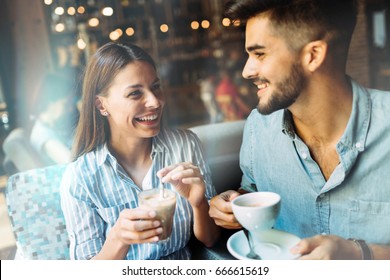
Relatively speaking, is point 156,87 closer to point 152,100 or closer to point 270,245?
point 152,100

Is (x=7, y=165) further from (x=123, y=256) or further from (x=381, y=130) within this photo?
(x=381, y=130)

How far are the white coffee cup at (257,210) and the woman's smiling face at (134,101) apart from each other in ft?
1.91

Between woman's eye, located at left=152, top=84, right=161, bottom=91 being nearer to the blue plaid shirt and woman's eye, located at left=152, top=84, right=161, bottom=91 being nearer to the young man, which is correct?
the blue plaid shirt

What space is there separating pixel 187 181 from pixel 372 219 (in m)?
0.78

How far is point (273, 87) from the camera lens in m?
1.98

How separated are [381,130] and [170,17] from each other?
104cm

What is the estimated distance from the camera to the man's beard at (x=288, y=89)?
1.94 metres

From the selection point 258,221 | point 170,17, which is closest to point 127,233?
point 258,221

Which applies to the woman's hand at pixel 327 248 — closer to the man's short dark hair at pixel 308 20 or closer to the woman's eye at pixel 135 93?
the man's short dark hair at pixel 308 20

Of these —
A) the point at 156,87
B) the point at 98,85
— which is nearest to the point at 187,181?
the point at 156,87

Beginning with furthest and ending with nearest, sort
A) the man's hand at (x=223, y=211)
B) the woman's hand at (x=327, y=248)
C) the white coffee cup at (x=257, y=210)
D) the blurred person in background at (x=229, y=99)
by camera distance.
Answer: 1. the blurred person in background at (x=229, y=99)
2. the man's hand at (x=223, y=211)
3. the woman's hand at (x=327, y=248)
4. the white coffee cup at (x=257, y=210)

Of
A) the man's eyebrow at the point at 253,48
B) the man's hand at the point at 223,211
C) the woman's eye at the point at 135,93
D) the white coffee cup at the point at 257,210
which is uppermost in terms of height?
the man's eyebrow at the point at 253,48

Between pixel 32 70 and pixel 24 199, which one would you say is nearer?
pixel 24 199

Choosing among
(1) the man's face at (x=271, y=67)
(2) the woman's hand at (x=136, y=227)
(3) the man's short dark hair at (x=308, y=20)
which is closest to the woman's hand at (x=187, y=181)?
(2) the woman's hand at (x=136, y=227)
